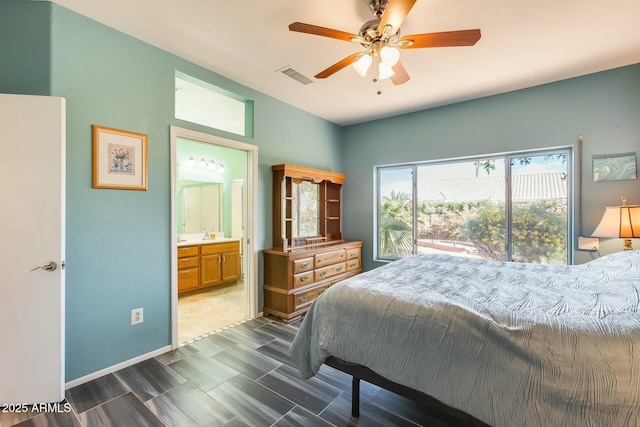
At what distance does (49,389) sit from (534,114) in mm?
5223

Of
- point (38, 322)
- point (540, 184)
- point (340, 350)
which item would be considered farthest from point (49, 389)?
point (540, 184)

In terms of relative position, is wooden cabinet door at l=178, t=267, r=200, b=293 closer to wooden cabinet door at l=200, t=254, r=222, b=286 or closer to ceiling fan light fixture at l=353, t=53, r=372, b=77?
wooden cabinet door at l=200, t=254, r=222, b=286

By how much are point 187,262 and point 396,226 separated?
3.35m

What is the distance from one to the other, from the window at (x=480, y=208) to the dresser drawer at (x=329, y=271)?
891 millimetres

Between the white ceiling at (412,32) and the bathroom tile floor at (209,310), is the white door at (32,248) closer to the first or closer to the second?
the white ceiling at (412,32)

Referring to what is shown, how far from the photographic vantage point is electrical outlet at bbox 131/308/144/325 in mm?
2401

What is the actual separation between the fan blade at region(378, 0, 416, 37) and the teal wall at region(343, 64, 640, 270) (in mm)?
2543

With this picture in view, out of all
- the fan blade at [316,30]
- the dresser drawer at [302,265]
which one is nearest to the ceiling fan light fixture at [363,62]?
the fan blade at [316,30]

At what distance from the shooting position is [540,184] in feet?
11.3

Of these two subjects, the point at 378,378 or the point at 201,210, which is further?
the point at 201,210

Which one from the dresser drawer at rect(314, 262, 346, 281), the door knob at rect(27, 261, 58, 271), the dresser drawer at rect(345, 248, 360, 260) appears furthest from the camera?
the dresser drawer at rect(345, 248, 360, 260)

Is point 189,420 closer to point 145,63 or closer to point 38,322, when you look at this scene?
point 38,322

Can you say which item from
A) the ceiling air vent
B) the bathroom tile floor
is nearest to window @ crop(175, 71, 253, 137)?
the ceiling air vent

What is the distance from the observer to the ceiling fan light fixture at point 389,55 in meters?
1.90
